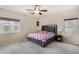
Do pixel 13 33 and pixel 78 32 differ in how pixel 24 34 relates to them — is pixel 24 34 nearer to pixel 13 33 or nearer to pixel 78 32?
pixel 13 33

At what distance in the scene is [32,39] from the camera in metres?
4.93

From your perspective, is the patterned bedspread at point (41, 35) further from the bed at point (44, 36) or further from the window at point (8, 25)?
the window at point (8, 25)

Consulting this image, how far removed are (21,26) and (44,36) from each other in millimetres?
1877

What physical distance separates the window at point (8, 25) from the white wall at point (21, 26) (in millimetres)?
221

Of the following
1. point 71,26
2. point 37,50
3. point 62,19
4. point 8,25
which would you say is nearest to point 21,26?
point 8,25

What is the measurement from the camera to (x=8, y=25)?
14.2ft

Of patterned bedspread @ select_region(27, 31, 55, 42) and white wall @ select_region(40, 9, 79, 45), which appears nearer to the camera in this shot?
patterned bedspread @ select_region(27, 31, 55, 42)

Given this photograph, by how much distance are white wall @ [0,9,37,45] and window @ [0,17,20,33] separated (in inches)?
8.7

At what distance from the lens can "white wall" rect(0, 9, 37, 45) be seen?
4.20 meters

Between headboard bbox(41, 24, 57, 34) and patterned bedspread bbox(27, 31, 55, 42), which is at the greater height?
headboard bbox(41, 24, 57, 34)

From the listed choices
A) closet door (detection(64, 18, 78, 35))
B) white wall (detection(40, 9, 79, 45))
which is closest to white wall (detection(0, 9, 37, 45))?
white wall (detection(40, 9, 79, 45))

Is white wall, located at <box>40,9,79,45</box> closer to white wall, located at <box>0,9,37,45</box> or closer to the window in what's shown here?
white wall, located at <box>0,9,37,45</box>

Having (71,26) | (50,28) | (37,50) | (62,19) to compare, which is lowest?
(37,50)

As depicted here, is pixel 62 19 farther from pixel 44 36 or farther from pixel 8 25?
pixel 8 25
